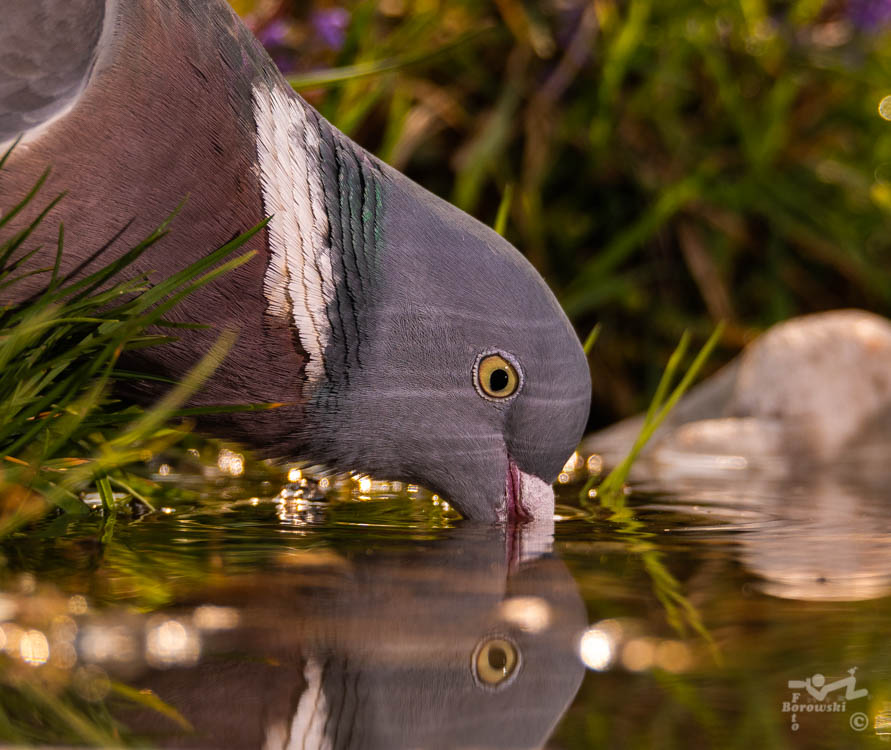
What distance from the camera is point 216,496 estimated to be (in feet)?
9.19

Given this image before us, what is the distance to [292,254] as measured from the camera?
8.20ft

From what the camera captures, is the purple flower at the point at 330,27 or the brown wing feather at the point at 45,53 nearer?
the brown wing feather at the point at 45,53

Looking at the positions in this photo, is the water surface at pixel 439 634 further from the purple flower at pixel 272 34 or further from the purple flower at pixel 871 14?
the purple flower at pixel 871 14

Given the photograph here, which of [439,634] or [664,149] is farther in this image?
[664,149]

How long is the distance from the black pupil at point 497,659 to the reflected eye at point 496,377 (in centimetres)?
114

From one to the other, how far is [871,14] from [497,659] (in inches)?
190

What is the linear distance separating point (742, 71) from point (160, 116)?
4.04m

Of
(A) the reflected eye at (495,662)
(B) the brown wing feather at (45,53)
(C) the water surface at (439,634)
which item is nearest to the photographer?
(C) the water surface at (439,634)

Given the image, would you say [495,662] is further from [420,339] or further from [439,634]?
[420,339]

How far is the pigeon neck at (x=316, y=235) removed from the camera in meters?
2.50

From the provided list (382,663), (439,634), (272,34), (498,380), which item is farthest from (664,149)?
(382,663)

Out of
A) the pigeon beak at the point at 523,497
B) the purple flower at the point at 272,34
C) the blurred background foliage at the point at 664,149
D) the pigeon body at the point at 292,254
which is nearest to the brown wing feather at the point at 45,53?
the pigeon body at the point at 292,254

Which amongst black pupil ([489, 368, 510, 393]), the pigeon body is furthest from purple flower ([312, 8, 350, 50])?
black pupil ([489, 368, 510, 393])

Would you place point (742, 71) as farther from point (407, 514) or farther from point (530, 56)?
point (407, 514)
